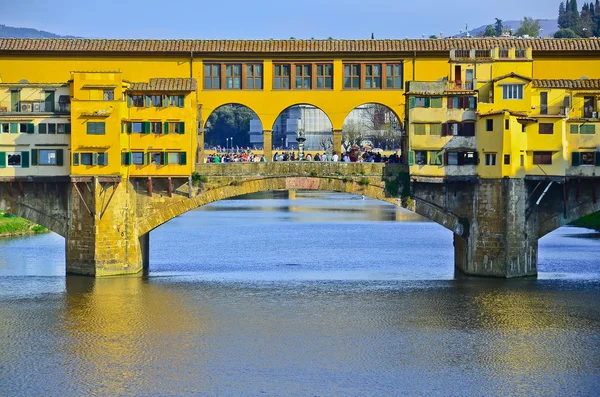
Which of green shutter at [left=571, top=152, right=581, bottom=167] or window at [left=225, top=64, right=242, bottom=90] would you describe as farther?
window at [left=225, top=64, right=242, bottom=90]

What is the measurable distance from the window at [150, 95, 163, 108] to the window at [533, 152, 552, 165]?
20.3m

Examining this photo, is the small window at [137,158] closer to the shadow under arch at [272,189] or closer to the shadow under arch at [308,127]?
the shadow under arch at [272,189]

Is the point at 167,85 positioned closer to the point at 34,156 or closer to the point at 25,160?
the point at 34,156

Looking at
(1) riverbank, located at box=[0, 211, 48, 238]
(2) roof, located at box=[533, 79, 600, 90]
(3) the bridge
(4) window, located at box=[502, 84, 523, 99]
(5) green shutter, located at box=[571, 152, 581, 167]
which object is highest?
(2) roof, located at box=[533, 79, 600, 90]

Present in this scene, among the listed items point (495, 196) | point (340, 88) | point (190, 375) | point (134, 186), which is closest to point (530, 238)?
point (495, 196)

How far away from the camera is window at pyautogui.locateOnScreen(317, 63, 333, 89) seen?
68.8 m

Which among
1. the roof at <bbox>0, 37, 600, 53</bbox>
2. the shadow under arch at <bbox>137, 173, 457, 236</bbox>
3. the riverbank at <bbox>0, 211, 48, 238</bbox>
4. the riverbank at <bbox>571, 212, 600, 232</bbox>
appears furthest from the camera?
the riverbank at <bbox>571, 212, 600, 232</bbox>

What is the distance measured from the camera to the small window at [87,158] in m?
63.7

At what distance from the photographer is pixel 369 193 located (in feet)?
216

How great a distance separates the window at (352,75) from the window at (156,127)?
37.1 ft

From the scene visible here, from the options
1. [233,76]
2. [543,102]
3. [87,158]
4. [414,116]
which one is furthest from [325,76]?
[87,158]

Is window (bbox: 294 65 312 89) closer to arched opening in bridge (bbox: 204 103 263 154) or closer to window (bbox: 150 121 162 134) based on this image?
window (bbox: 150 121 162 134)

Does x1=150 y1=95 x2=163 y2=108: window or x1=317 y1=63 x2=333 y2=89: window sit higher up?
x1=317 y1=63 x2=333 y2=89: window

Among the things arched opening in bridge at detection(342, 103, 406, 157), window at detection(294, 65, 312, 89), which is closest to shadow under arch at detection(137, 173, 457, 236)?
window at detection(294, 65, 312, 89)
